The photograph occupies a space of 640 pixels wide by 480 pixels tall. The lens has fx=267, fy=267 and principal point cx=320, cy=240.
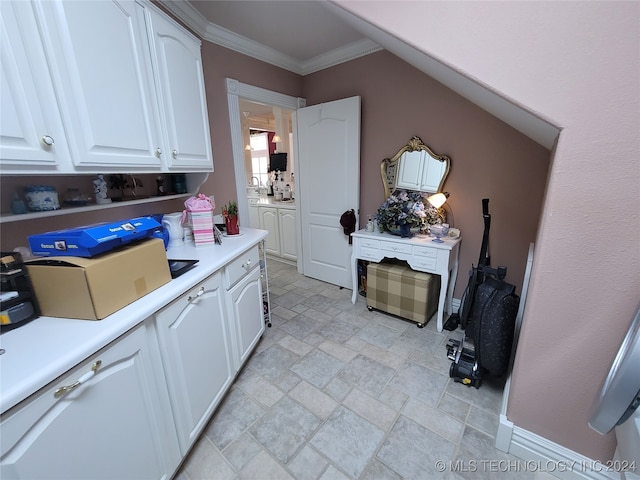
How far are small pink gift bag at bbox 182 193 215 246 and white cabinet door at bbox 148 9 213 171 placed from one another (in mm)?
212

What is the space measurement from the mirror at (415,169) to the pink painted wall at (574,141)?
1419 millimetres

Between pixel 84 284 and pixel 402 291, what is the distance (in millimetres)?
2121

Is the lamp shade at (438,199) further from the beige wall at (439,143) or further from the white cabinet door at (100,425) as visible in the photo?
the white cabinet door at (100,425)

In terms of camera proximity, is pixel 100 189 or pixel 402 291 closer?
pixel 100 189

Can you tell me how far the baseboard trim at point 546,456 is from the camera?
1114mm

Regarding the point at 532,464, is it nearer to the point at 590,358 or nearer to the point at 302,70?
the point at 590,358

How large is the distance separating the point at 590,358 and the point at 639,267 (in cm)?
40

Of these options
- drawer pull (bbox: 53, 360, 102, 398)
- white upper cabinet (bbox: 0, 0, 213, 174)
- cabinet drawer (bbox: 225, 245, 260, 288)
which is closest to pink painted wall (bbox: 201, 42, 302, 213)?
white upper cabinet (bbox: 0, 0, 213, 174)

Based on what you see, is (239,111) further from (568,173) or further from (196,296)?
(568,173)

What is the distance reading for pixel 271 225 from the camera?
399 cm

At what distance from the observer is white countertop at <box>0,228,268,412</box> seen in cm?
63

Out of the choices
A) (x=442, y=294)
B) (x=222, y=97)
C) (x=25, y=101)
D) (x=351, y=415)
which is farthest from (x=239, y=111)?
(x=351, y=415)

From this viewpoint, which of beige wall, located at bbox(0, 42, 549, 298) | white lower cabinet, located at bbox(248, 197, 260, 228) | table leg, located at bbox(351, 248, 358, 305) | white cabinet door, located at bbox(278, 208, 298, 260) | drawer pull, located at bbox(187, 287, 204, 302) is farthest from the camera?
white lower cabinet, located at bbox(248, 197, 260, 228)

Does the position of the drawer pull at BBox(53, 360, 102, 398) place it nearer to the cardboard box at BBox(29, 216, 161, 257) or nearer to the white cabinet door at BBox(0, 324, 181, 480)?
the white cabinet door at BBox(0, 324, 181, 480)
